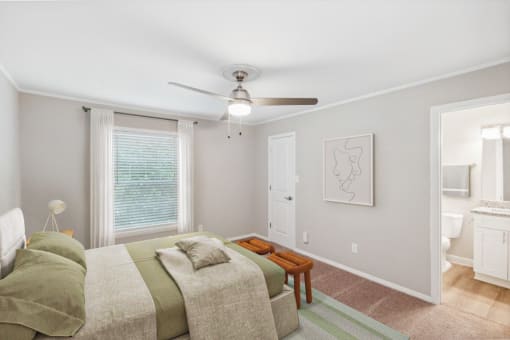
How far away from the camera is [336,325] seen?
226cm

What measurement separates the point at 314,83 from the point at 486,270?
3.30m

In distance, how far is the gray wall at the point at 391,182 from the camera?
264 cm

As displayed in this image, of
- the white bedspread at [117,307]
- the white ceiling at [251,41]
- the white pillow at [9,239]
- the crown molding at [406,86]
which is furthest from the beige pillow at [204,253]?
the crown molding at [406,86]

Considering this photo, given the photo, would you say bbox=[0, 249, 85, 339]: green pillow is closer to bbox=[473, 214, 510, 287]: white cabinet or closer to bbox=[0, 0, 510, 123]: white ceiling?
bbox=[0, 0, 510, 123]: white ceiling

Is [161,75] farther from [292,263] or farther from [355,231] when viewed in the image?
[355,231]

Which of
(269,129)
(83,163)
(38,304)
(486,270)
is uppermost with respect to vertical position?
(269,129)

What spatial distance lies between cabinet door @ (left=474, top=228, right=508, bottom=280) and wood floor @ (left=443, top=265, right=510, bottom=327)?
183 mm

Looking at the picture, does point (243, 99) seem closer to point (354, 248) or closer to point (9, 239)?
point (9, 239)

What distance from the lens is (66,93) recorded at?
3.18 m

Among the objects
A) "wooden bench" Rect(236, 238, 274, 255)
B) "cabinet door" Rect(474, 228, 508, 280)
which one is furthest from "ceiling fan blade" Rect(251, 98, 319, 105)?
"cabinet door" Rect(474, 228, 508, 280)

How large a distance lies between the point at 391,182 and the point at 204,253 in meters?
2.40

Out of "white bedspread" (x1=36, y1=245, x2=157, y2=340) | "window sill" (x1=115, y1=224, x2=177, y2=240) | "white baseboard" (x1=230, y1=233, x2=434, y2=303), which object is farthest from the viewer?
"window sill" (x1=115, y1=224, x2=177, y2=240)

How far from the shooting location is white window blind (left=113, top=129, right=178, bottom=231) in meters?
3.76

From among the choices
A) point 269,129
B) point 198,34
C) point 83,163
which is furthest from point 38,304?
point 269,129
